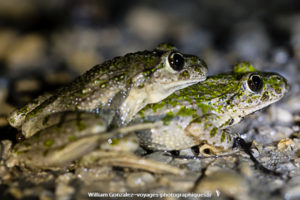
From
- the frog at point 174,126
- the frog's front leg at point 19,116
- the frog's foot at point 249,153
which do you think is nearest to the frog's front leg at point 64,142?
the frog at point 174,126

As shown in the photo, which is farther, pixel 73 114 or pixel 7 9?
pixel 7 9

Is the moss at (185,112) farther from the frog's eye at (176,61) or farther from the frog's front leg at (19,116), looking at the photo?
the frog's front leg at (19,116)

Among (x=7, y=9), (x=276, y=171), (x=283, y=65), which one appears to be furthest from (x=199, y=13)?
(x=276, y=171)

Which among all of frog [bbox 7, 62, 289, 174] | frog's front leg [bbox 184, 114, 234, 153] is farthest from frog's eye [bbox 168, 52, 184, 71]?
frog's front leg [bbox 184, 114, 234, 153]

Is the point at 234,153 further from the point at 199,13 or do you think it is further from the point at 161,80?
the point at 199,13

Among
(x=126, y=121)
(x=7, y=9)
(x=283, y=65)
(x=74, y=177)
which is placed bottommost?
(x=74, y=177)
